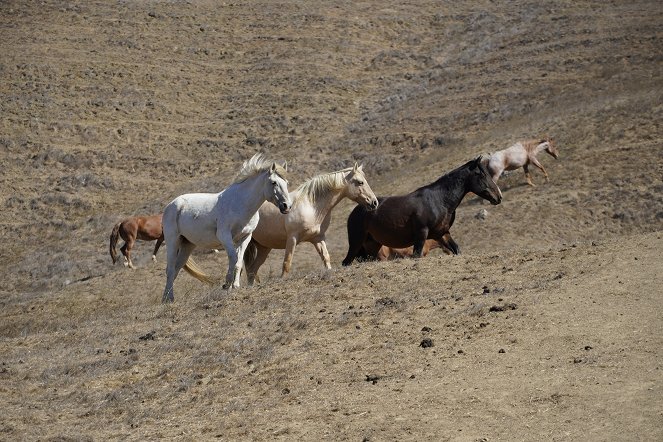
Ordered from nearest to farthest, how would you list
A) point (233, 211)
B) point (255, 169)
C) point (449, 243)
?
point (233, 211) → point (255, 169) → point (449, 243)

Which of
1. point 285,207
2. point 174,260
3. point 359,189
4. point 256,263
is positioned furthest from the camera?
point 256,263

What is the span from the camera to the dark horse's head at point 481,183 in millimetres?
19250

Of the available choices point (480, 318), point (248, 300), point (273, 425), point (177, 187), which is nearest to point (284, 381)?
point (273, 425)

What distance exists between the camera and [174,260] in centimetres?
1775

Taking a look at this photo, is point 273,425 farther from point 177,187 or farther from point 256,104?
point 256,104

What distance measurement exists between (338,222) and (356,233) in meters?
10.5

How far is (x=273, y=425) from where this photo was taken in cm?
1024

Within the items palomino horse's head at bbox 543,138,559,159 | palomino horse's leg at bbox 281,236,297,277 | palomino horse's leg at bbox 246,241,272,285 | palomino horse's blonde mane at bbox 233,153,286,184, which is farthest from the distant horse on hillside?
palomino horse's blonde mane at bbox 233,153,286,184

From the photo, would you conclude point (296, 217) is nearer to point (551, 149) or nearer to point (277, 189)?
point (277, 189)

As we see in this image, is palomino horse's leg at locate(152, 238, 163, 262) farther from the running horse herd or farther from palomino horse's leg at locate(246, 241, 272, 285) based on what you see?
palomino horse's leg at locate(246, 241, 272, 285)

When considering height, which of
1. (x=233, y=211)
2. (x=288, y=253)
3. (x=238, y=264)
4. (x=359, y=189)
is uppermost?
(x=233, y=211)

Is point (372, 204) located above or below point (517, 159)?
above

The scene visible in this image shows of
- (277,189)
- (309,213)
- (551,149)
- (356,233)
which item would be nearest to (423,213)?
(356,233)

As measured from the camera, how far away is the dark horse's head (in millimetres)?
19250
